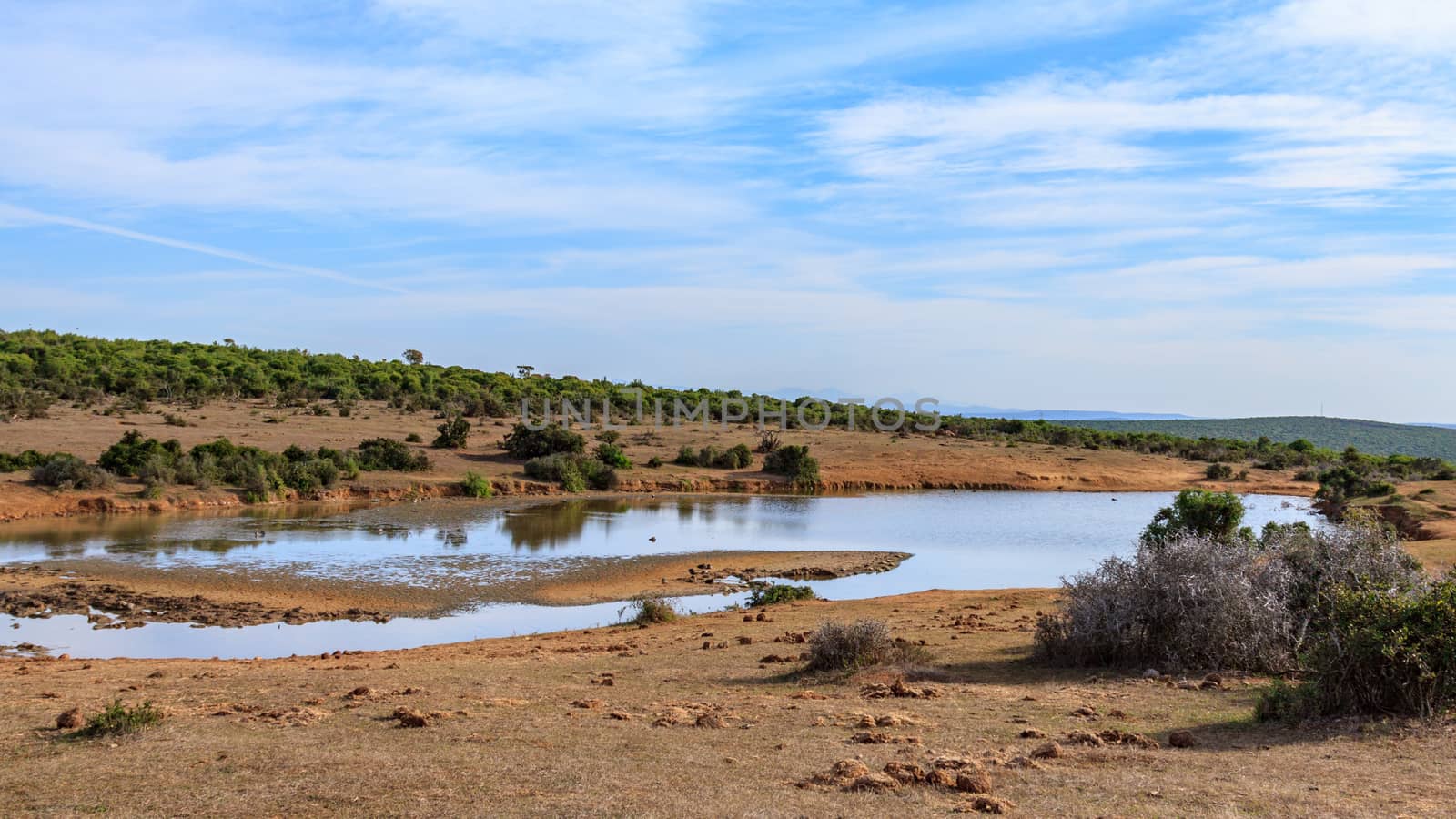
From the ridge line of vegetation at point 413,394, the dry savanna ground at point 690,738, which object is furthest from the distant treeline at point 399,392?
the dry savanna ground at point 690,738

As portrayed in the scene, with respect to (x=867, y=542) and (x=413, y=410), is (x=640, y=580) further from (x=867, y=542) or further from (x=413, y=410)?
(x=413, y=410)

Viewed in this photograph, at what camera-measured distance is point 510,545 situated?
970 inches

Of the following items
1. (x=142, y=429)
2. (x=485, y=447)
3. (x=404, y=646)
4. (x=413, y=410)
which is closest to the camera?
(x=404, y=646)

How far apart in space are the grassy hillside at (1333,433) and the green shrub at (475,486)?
72.3 m

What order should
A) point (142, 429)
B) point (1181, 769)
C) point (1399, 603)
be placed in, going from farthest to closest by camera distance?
point (142, 429), point (1399, 603), point (1181, 769)

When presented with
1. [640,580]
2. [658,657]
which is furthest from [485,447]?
[658,657]

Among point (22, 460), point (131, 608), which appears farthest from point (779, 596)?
point (22, 460)

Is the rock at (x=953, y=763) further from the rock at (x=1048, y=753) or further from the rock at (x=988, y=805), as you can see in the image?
the rock at (x=988, y=805)

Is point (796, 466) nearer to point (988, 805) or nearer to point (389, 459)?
point (389, 459)

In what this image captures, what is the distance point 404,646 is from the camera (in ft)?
49.6

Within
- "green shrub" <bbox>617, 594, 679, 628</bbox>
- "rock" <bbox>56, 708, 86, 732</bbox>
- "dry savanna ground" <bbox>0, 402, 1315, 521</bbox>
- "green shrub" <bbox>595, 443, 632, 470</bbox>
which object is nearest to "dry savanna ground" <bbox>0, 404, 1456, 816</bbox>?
"rock" <bbox>56, 708, 86, 732</bbox>

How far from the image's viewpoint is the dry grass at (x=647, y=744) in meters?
6.33

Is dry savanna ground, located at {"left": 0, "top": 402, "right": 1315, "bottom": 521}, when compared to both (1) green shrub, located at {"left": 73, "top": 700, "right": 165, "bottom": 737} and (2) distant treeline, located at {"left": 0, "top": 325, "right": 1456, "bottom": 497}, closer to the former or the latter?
(2) distant treeline, located at {"left": 0, "top": 325, "right": 1456, "bottom": 497}

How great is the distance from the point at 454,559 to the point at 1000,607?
11125 mm
